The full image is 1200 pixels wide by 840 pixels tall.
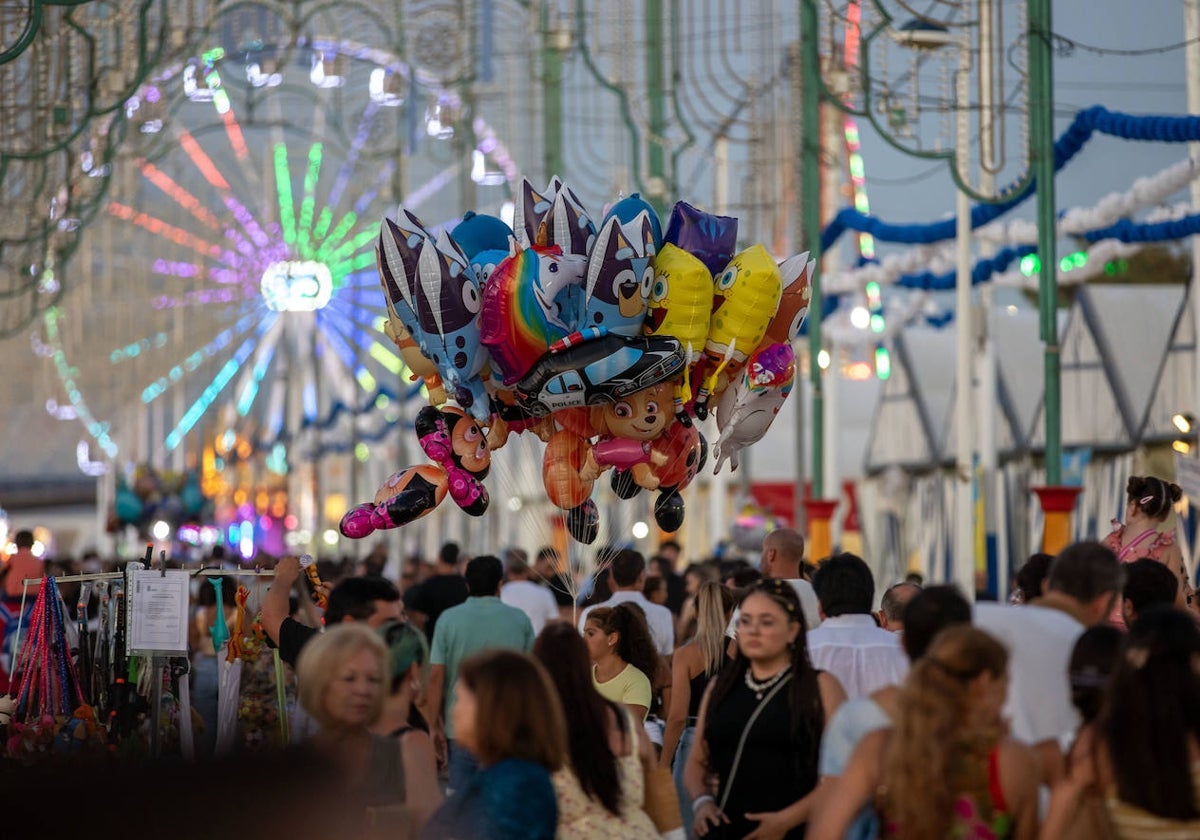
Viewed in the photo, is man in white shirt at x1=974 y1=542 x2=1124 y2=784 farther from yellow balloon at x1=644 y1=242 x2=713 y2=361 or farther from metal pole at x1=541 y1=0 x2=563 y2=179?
metal pole at x1=541 y1=0 x2=563 y2=179

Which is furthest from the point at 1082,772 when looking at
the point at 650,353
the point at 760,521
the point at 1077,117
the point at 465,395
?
the point at 760,521

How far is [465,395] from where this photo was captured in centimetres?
1097

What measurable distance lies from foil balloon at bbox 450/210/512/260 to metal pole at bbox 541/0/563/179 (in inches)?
644

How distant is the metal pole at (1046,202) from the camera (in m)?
14.8

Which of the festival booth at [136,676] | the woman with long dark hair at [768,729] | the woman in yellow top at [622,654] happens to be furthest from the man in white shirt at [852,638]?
the festival booth at [136,676]

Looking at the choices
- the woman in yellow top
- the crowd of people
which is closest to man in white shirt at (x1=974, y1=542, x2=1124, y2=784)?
the crowd of people

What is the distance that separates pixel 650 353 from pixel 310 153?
119 ft

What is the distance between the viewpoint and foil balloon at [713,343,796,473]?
11.1 metres

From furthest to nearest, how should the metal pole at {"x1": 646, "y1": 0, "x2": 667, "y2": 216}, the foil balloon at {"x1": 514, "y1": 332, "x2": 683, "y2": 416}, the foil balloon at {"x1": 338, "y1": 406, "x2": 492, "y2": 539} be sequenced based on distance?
1. the metal pole at {"x1": 646, "y1": 0, "x2": 667, "y2": 216}
2. the foil balloon at {"x1": 338, "y1": 406, "x2": 492, "y2": 539}
3. the foil balloon at {"x1": 514, "y1": 332, "x2": 683, "y2": 416}

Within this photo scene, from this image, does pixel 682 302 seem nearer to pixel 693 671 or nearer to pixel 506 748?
pixel 693 671

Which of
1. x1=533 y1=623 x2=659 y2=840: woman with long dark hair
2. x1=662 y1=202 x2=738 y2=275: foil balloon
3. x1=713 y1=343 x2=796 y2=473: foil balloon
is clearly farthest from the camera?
x1=713 y1=343 x2=796 y2=473: foil balloon

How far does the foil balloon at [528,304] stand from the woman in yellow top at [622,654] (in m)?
1.60

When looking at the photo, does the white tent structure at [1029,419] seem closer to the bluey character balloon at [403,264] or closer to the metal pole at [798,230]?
the metal pole at [798,230]

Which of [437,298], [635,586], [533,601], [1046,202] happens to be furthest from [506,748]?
[1046,202]
